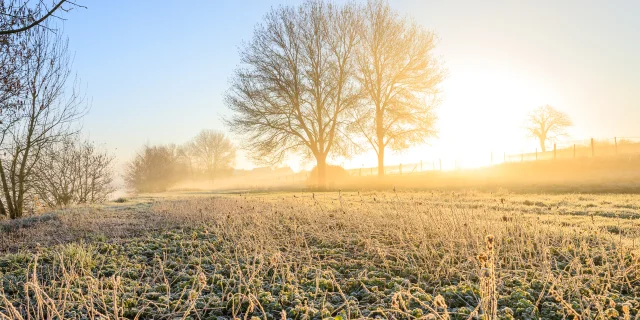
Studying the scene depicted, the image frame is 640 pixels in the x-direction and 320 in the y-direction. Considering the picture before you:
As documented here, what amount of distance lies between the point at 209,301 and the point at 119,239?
4.31 meters

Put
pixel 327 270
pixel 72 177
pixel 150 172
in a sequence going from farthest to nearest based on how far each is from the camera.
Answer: pixel 150 172 → pixel 72 177 → pixel 327 270

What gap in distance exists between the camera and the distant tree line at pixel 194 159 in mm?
54469

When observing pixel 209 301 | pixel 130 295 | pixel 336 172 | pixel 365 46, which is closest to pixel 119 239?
pixel 130 295

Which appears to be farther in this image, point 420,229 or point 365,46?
point 365,46

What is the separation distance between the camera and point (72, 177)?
19.0 meters

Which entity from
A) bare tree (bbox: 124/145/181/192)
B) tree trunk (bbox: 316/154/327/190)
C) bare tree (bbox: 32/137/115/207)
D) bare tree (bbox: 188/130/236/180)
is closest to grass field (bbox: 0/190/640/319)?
bare tree (bbox: 32/137/115/207)

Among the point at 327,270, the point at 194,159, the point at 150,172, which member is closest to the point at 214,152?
the point at 194,159

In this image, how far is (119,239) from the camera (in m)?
7.14

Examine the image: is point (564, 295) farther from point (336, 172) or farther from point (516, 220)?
point (336, 172)

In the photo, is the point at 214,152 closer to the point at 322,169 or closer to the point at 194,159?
the point at 194,159

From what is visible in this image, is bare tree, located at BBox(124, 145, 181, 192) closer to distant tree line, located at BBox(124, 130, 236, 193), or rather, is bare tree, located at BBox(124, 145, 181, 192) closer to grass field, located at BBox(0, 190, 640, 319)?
distant tree line, located at BBox(124, 130, 236, 193)

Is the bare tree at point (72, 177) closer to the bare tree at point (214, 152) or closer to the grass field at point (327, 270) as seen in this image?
the grass field at point (327, 270)

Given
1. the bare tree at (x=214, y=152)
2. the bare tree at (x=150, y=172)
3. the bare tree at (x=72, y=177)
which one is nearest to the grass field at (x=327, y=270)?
the bare tree at (x=72, y=177)

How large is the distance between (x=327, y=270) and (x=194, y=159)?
67674mm
